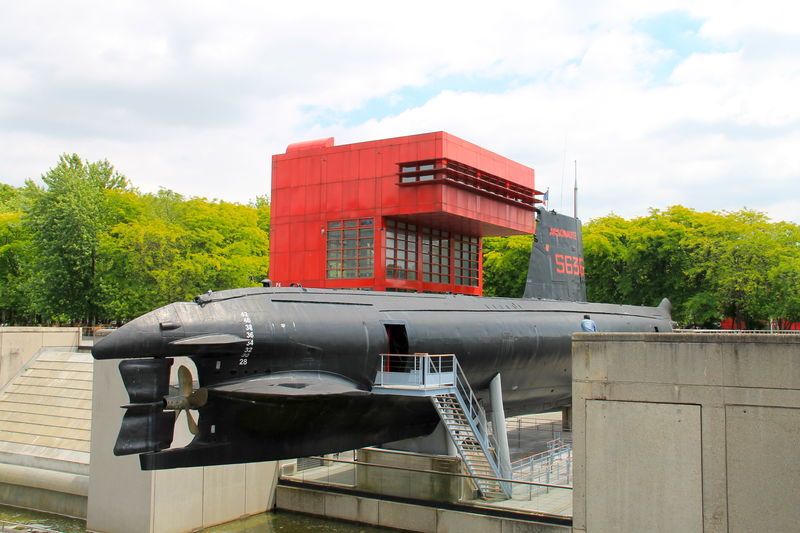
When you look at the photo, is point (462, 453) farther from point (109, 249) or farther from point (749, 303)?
point (109, 249)

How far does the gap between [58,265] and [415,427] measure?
4050 cm

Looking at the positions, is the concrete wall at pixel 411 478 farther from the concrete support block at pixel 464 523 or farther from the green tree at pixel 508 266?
the green tree at pixel 508 266

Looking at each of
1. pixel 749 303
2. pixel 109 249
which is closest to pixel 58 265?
pixel 109 249

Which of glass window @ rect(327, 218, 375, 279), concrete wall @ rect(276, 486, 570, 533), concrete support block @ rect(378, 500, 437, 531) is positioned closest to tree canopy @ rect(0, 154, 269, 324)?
glass window @ rect(327, 218, 375, 279)

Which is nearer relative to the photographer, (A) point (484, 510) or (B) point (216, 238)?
(A) point (484, 510)

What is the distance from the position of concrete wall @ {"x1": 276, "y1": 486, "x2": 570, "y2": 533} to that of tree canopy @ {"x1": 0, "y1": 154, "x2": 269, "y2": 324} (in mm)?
27028

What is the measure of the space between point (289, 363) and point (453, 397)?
5295 millimetres

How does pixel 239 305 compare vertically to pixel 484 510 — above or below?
above

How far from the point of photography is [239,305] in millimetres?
15391

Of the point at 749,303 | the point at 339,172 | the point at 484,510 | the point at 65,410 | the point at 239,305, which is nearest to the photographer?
the point at 239,305

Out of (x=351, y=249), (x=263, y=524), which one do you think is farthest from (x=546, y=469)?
(x=351, y=249)

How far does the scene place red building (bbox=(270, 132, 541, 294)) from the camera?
30.3 meters

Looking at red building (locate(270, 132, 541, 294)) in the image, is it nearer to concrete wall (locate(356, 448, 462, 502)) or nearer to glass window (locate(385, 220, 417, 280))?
glass window (locate(385, 220, 417, 280))

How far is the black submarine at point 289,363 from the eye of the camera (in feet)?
46.2
